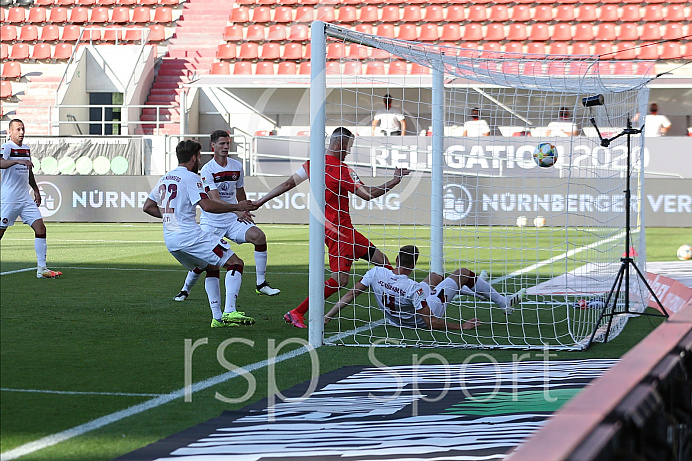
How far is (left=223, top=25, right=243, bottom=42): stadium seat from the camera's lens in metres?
25.7

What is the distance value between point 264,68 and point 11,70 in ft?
24.9

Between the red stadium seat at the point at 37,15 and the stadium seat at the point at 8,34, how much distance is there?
2.13ft

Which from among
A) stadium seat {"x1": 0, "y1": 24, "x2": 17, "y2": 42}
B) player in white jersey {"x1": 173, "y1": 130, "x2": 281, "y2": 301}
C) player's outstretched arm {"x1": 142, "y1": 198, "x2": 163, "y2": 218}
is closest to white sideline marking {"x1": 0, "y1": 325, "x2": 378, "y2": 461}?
player's outstretched arm {"x1": 142, "y1": 198, "x2": 163, "y2": 218}

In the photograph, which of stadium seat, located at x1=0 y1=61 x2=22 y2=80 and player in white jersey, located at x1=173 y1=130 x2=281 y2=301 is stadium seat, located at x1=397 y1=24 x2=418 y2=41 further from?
player in white jersey, located at x1=173 y1=130 x2=281 y2=301

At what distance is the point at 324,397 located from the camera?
15.2 feet

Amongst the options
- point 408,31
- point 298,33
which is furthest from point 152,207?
point 298,33

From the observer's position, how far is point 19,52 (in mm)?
26484

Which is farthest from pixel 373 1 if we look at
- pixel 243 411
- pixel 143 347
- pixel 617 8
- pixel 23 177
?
pixel 243 411

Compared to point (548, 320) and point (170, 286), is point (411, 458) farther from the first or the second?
point (170, 286)

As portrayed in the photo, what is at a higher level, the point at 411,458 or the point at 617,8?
the point at 617,8

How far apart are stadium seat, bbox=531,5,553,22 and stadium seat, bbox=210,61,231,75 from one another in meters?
8.58

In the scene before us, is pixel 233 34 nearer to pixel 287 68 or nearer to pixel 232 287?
pixel 287 68

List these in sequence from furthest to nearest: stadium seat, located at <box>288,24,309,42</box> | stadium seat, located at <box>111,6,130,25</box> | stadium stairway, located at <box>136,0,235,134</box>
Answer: stadium seat, located at <box>111,6,130,25</box>
stadium seat, located at <box>288,24,309,42</box>
stadium stairway, located at <box>136,0,235,134</box>

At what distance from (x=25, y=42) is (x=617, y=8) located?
57.4ft
